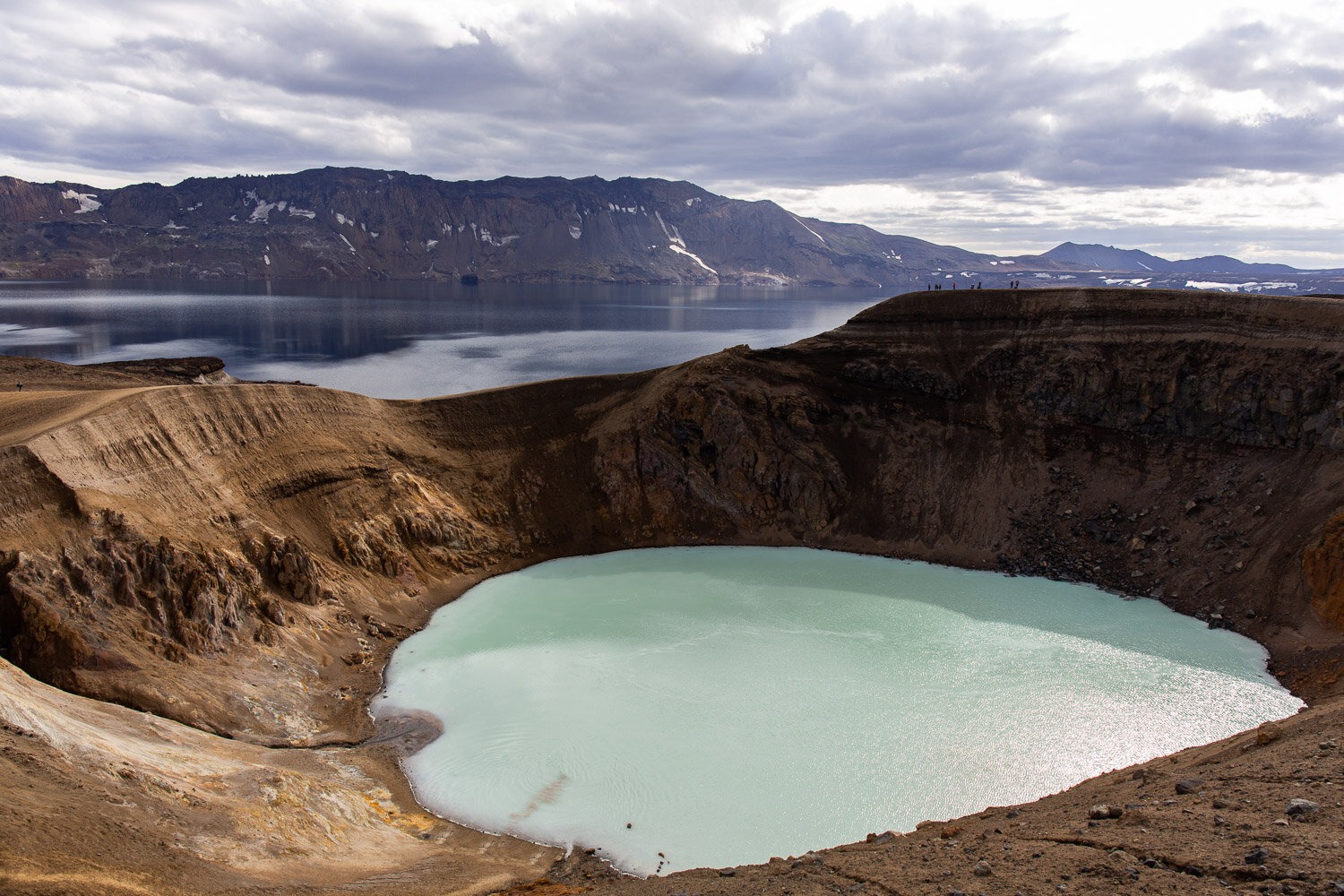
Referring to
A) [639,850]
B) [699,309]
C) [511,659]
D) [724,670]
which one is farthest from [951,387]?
[699,309]

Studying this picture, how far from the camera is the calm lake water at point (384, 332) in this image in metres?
87.8

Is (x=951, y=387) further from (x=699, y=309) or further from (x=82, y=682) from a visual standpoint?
(x=699, y=309)

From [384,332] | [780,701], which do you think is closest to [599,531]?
[780,701]

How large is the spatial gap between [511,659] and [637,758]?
835cm

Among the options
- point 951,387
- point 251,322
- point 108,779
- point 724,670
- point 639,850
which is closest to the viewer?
point 108,779

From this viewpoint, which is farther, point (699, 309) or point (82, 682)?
point (699, 309)

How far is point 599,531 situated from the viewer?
44750 millimetres

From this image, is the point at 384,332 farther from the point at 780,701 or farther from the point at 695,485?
the point at 780,701

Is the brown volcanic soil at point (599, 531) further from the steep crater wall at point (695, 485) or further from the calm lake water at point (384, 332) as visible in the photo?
the calm lake water at point (384, 332)

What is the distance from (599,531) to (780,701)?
19492mm

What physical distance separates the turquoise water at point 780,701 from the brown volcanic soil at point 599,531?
1.93 meters

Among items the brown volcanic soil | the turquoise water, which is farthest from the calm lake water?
the turquoise water

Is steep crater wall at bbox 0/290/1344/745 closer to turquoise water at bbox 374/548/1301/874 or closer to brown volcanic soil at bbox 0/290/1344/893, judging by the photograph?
brown volcanic soil at bbox 0/290/1344/893

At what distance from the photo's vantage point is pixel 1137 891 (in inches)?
505
